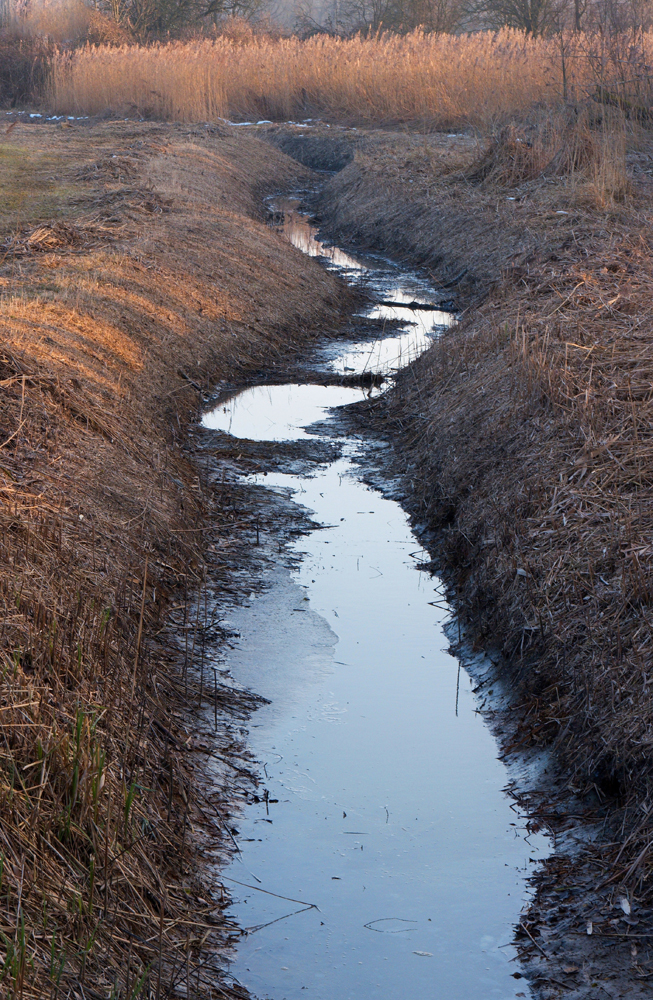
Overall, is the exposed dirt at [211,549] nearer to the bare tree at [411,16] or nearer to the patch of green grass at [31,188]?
the patch of green grass at [31,188]

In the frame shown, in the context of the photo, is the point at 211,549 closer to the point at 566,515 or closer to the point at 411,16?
the point at 566,515

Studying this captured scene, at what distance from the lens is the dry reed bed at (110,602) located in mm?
2484

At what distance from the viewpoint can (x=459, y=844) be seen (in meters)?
3.22

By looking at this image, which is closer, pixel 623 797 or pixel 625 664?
pixel 623 797

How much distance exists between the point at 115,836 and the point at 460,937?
103 cm

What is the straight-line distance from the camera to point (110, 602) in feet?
12.9

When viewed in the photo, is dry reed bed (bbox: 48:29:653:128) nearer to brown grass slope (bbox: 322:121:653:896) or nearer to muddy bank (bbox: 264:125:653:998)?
brown grass slope (bbox: 322:121:653:896)

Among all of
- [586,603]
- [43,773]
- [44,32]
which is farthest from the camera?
[44,32]

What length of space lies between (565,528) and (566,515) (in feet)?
0.31

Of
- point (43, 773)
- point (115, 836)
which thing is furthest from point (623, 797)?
point (43, 773)

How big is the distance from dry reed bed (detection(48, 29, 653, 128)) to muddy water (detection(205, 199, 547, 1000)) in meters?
15.6

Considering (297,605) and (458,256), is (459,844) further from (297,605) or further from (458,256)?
(458,256)

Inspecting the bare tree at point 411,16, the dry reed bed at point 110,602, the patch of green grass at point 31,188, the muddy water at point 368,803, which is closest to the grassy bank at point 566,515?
the muddy water at point 368,803

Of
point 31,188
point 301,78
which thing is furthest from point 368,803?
point 301,78
